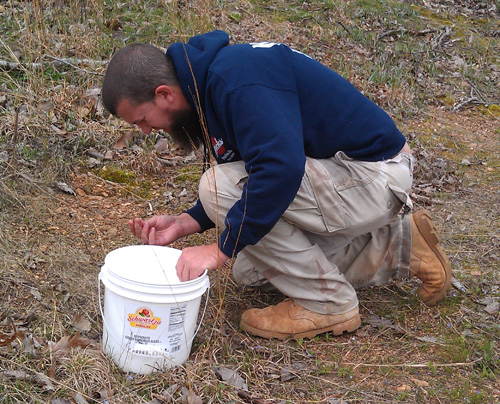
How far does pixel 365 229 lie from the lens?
3170mm

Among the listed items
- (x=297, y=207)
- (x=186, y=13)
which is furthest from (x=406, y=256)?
(x=186, y=13)

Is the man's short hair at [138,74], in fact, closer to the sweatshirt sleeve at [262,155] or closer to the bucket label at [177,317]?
the sweatshirt sleeve at [262,155]

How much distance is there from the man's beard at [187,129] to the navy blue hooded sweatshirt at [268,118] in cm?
9

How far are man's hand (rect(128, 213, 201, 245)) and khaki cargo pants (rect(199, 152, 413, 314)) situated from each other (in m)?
0.30

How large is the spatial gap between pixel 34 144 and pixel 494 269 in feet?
10.7

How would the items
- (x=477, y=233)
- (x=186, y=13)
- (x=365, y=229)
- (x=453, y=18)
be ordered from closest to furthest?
(x=365, y=229)
(x=477, y=233)
(x=186, y=13)
(x=453, y=18)

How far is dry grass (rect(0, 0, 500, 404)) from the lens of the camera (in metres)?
2.73

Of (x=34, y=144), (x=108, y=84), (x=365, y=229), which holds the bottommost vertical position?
(x=34, y=144)

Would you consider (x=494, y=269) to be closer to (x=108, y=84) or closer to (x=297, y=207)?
(x=297, y=207)

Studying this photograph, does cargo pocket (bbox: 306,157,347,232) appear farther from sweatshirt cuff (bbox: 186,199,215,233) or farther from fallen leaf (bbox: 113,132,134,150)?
fallen leaf (bbox: 113,132,134,150)

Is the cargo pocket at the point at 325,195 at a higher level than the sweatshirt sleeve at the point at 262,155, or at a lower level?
lower

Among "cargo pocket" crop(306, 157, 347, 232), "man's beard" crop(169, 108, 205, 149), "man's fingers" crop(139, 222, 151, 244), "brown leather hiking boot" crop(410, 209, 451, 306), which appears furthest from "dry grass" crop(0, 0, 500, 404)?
"man's beard" crop(169, 108, 205, 149)

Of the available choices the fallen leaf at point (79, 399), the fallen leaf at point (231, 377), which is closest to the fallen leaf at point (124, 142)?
the fallen leaf at point (231, 377)

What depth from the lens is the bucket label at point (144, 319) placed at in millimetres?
2553
